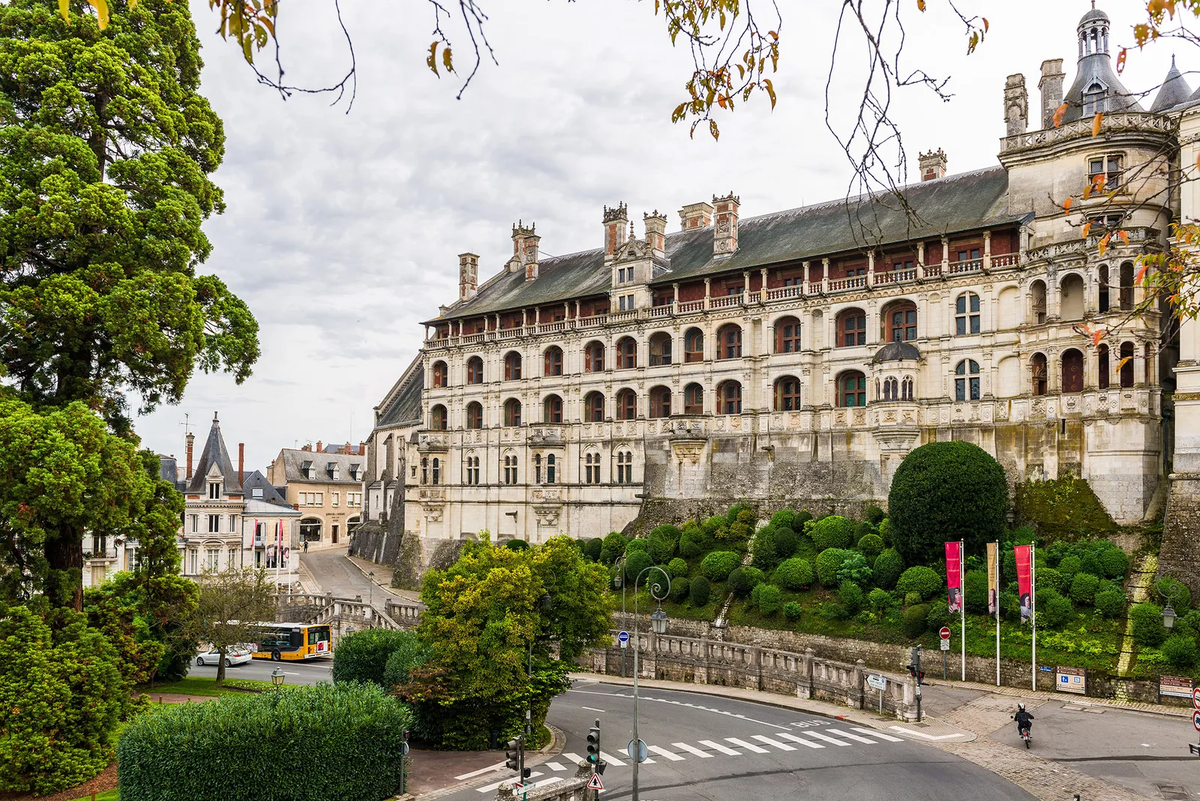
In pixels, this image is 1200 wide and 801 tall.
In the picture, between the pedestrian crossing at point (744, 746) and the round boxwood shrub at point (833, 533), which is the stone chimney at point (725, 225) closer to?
the round boxwood shrub at point (833, 533)

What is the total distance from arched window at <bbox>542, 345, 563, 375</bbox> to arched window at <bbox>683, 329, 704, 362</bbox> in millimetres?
10237

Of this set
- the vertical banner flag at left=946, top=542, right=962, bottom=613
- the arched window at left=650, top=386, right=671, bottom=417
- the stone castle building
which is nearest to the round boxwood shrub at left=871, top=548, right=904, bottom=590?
the vertical banner flag at left=946, top=542, right=962, bottom=613

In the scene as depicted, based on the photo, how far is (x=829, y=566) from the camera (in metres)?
44.8

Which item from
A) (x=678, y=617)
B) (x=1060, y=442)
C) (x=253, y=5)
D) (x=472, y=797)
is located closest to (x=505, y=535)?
(x=678, y=617)

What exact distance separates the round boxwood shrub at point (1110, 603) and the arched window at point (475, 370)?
145 ft

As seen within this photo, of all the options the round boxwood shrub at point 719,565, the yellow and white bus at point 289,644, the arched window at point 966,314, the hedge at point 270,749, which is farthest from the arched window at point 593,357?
the hedge at point 270,749

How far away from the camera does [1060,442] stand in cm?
4519

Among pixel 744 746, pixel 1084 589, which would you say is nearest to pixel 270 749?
pixel 744 746

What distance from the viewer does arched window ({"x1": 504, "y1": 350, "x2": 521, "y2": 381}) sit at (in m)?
67.4

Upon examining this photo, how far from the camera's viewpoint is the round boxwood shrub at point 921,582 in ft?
134

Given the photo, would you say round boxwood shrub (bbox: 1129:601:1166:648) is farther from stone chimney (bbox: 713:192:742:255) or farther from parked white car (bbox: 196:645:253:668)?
parked white car (bbox: 196:645:253:668)

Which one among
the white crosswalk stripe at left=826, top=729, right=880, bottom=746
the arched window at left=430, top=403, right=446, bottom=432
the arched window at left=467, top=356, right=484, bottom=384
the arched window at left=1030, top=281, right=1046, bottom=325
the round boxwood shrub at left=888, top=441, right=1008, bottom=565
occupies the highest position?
the arched window at left=1030, top=281, right=1046, bottom=325

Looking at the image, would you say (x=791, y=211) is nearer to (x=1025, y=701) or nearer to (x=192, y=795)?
(x=1025, y=701)

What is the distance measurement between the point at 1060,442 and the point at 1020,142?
16163 mm
